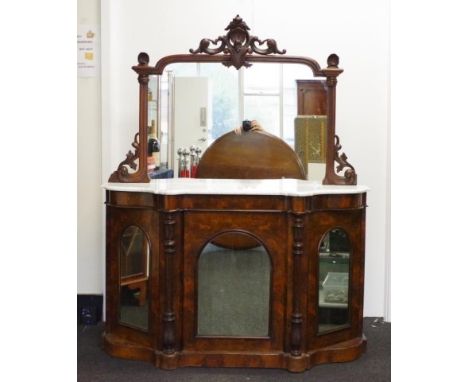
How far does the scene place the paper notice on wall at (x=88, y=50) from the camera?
3.94 meters

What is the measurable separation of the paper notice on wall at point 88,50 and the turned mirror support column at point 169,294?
1.40m

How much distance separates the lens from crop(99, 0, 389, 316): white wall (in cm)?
395

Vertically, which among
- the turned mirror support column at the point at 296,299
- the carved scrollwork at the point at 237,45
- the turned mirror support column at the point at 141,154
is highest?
the carved scrollwork at the point at 237,45

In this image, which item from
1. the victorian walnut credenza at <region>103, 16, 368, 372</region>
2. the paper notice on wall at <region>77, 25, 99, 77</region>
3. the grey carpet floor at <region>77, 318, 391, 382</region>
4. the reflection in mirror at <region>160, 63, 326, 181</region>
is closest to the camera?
the grey carpet floor at <region>77, 318, 391, 382</region>

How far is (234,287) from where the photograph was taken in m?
3.18

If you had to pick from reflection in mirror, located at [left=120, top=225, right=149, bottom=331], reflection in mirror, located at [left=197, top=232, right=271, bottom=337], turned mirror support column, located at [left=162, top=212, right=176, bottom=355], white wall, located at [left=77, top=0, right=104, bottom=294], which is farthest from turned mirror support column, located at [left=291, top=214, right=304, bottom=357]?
white wall, located at [left=77, top=0, right=104, bottom=294]

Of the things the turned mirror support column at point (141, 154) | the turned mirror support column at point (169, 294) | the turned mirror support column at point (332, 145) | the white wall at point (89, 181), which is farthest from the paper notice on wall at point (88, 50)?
the turned mirror support column at point (332, 145)

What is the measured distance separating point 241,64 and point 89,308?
6.19ft

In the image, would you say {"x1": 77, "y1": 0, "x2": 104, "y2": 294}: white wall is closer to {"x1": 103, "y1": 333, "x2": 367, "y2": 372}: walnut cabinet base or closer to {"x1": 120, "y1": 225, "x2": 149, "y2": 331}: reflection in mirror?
{"x1": 120, "y1": 225, "x2": 149, "y2": 331}: reflection in mirror

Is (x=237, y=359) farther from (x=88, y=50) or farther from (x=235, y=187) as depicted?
(x=88, y=50)

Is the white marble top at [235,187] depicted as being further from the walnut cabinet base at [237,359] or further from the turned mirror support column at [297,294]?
the walnut cabinet base at [237,359]

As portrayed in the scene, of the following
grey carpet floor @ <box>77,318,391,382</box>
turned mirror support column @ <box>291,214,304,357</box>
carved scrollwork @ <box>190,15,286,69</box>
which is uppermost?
carved scrollwork @ <box>190,15,286,69</box>
